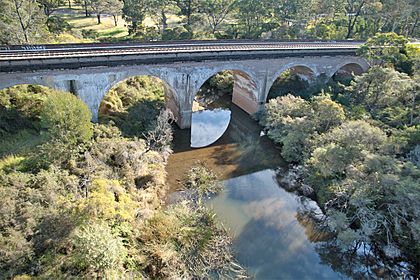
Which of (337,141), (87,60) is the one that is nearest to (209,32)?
(87,60)

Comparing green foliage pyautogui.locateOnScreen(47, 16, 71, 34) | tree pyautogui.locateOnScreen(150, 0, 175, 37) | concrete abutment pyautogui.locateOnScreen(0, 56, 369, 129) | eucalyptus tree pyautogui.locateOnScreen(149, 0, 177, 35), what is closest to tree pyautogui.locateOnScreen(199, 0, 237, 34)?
eucalyptus tree pyautogui.locateOnScreen(149, 0, 177, 35)

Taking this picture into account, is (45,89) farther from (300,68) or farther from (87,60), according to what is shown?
(300,68)

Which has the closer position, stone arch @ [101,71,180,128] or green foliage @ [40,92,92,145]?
green foliage @ [40,92,92,145]

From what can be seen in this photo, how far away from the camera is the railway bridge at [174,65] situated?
23.8m

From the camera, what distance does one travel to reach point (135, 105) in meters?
30.7

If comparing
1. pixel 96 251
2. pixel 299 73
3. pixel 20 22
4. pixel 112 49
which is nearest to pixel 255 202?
pixel 96 251

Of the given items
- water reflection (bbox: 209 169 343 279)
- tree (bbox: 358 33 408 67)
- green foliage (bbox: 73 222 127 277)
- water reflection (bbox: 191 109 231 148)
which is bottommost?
water reflection (bbox: 209 169 343 279)

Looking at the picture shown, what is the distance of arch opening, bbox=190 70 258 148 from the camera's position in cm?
3359

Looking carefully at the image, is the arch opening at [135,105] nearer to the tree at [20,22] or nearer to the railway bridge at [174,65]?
the railway bridge at [174,65]

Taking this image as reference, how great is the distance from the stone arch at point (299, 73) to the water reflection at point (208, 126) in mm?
5612

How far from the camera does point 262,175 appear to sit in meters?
27.2

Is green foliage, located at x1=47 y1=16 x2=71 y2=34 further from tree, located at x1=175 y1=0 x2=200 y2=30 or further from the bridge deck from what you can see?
tree, located at x1=175 y1=0 x2=200 y2=30

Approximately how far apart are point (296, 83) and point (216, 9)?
2331 cm

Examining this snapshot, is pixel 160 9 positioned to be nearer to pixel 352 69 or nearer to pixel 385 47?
pixel 352 69
